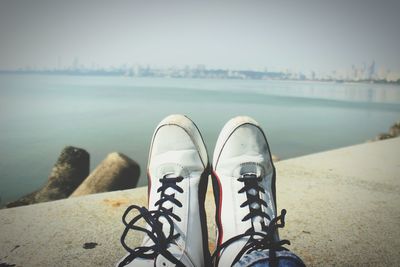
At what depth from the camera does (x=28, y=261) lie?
132cm

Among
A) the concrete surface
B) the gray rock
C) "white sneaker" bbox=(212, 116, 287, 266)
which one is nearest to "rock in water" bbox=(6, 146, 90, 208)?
the concrete surface

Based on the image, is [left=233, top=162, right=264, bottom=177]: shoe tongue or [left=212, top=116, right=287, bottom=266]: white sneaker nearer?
[left=212, top=116, right=287, bottom=266]: white sneaker

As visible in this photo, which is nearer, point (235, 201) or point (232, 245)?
point (232, 245)

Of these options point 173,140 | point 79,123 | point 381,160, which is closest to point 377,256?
point 173,140

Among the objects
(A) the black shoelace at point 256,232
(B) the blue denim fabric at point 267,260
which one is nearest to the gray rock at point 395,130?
(A) the black shoelace at point 256,232

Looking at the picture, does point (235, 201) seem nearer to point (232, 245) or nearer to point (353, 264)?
point (232, 245)

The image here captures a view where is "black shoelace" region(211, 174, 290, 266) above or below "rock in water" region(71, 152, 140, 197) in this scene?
above

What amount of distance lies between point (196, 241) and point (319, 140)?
13.5 m

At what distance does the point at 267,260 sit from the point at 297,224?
0.75 meters

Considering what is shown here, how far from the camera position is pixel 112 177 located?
3.04 metres

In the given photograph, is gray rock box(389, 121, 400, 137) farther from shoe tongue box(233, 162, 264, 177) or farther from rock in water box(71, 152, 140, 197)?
shoe tongue box(233, 162, 264, 177)

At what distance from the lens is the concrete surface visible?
1353 mm

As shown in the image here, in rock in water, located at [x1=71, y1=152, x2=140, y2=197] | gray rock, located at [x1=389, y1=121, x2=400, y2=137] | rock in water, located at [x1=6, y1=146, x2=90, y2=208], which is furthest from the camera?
gray rock, located at [x1=389, y1=121, x2=400, y2=137]

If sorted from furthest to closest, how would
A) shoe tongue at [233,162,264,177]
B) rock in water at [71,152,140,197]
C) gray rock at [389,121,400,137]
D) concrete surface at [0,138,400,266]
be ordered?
gray rock at [389,121,400,137]
rock in water at [71,152,140,197]
shoe tongue at [233,162,264,177]
concrete surface at [0,138,400,266]
